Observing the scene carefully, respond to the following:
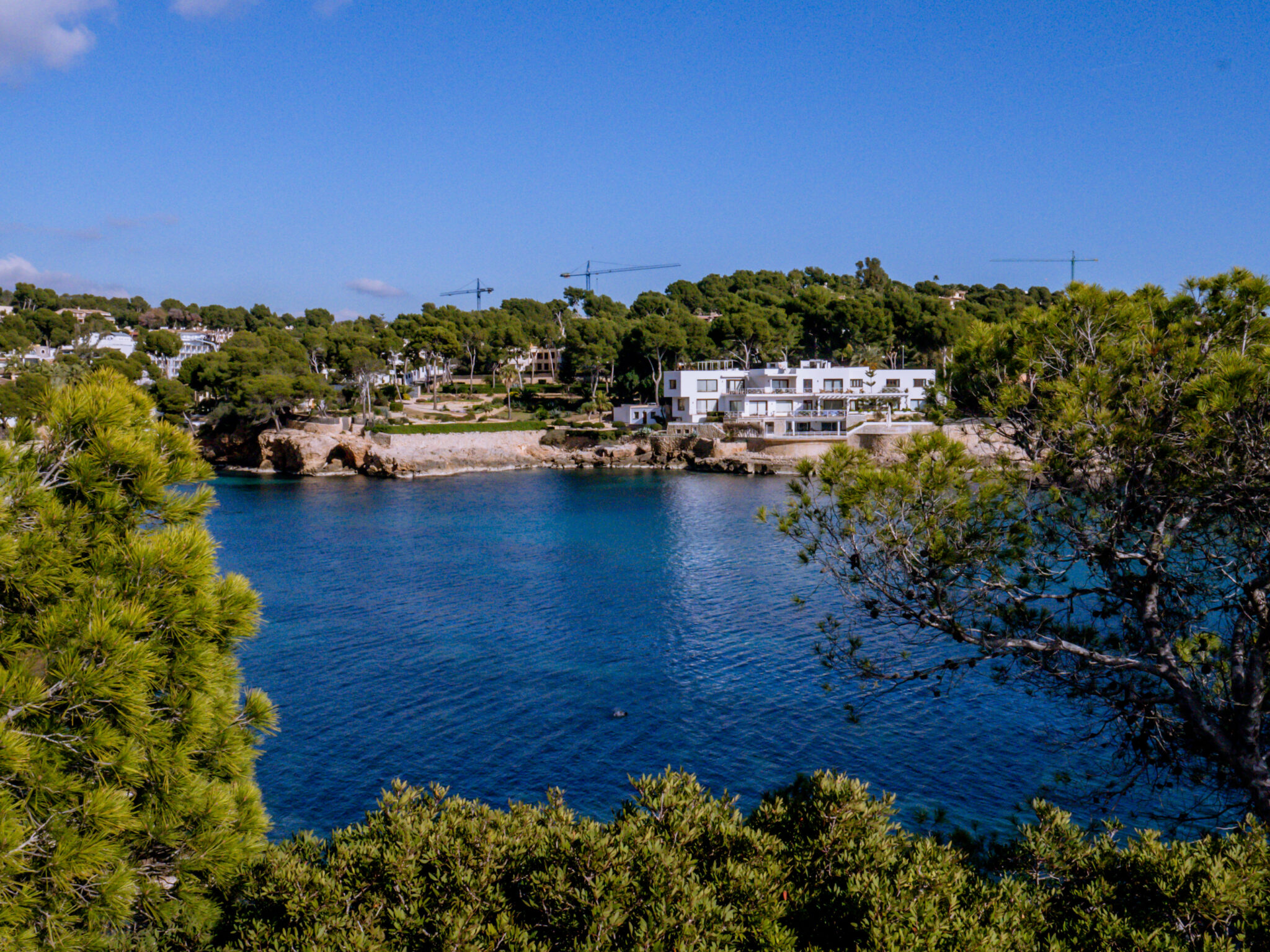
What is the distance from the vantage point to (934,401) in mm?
12273

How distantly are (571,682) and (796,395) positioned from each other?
59.3 meters

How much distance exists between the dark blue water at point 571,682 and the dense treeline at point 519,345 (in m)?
38.4

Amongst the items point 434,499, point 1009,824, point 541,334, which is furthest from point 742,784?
point 541,334

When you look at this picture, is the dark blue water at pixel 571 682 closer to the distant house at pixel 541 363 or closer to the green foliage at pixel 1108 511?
the green foliage at pixel 1108 511

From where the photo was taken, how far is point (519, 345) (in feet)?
341

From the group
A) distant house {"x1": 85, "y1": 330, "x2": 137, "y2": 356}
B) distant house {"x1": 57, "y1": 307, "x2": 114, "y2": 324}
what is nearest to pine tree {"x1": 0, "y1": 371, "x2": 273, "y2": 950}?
distant house {"x1": 85, "y1": 330, "x2": 137, "y2": 356}

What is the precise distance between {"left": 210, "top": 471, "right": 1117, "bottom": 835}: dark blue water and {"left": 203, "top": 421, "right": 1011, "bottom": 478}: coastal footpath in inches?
1083

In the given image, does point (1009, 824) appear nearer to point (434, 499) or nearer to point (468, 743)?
point (468, 743)

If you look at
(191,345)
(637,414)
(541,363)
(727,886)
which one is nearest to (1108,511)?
(727,886)

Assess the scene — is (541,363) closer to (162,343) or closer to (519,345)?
(519,345)

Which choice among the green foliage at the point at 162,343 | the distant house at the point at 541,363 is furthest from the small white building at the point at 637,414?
the green foliage at the point at 162,343

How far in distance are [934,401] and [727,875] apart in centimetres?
717

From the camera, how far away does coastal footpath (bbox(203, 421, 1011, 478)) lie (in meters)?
74.1

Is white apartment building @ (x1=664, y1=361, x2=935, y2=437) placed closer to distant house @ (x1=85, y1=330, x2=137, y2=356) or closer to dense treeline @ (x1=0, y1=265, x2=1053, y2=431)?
dense treeline @ (x1=0, y1=265, x2=1053, y2=431)
